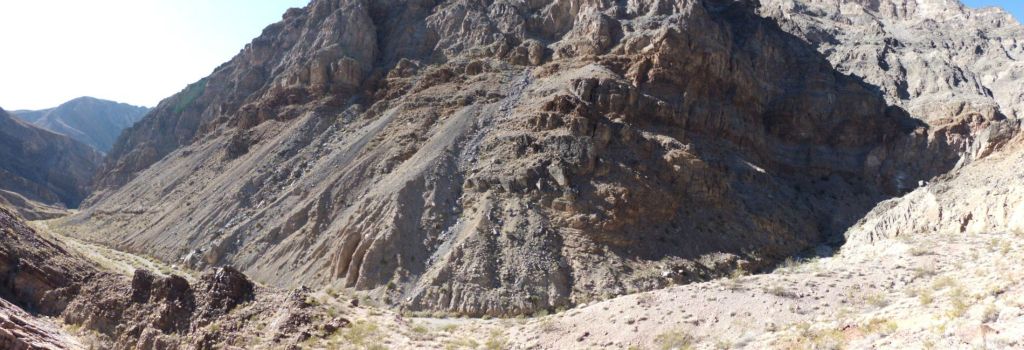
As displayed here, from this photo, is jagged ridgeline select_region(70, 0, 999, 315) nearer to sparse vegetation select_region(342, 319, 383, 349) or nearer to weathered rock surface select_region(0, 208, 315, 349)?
sparse vegetation select_region(342, 319, 383, 349)

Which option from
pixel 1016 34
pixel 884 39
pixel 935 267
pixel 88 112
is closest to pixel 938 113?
pixel 884 39

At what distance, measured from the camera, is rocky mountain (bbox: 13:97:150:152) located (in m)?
147

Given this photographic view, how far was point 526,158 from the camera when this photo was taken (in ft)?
116

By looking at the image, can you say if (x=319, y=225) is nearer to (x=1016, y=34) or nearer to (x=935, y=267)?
(x=935, y=267)

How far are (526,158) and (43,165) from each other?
283ft

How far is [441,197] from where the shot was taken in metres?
33.3

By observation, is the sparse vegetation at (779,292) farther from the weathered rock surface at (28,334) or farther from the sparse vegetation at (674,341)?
the weathered rock surface at (28,334)

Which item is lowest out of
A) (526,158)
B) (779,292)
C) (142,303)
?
(142,303)

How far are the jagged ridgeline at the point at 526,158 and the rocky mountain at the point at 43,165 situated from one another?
28058 mm

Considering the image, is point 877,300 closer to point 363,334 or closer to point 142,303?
point 363,334

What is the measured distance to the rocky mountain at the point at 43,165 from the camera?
260 feet

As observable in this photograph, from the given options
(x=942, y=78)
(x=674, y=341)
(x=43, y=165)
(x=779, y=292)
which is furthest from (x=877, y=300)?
(x=43, y=165)

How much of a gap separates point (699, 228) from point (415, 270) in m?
14.8

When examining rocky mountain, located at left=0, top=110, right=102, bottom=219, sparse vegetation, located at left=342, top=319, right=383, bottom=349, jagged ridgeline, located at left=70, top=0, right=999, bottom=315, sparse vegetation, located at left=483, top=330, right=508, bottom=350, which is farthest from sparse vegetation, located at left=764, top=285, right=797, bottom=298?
rocky mountain, located at left=0, top=110, right=102, bottom=219
